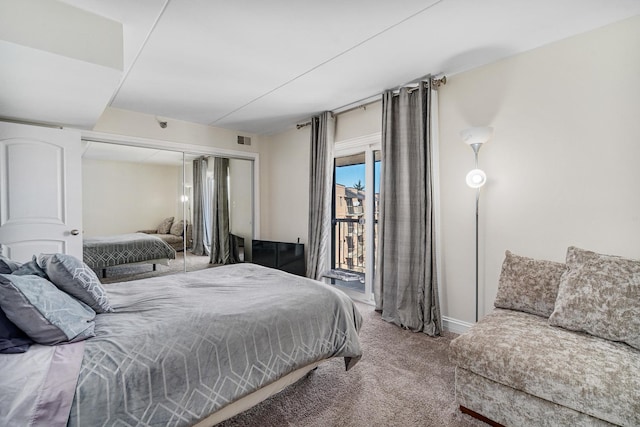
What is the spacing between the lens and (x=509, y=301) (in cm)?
222

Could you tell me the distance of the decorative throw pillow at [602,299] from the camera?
5.46 ft

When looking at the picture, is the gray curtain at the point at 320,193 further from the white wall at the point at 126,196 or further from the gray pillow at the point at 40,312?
the gray pillow at the point at 40,312

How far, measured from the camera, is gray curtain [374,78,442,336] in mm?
2988

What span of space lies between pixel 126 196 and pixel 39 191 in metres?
0.99

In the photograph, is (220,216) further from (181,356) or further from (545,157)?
(545,157)

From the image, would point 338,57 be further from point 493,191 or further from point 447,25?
point 493,191

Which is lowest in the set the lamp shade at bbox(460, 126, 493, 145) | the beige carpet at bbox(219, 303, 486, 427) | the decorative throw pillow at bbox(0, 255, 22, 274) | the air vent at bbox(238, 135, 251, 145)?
the beige carpet at bbox(219, 303, 486, 427)

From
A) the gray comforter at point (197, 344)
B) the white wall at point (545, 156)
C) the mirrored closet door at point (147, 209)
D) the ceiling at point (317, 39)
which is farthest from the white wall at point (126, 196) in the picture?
the white wall at point (545, 156)

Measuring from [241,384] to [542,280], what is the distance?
2.08 m

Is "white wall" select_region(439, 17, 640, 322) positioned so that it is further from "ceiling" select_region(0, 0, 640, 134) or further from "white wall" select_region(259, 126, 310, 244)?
"white wall" select_region(259, 126, 310, 244)

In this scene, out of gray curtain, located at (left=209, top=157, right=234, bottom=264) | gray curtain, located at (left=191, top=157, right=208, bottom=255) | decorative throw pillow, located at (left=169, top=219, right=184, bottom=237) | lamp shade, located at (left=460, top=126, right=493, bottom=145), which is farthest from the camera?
gray curtain, located at (left=209, top=157, right=234, bottom=264)

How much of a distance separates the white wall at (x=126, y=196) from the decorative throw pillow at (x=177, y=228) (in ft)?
0.34

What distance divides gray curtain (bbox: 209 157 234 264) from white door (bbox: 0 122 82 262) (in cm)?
183

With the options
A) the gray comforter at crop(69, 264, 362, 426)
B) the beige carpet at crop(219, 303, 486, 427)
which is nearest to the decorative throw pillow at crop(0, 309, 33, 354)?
the gray comforter at crop(69, 264, 362, 426)
